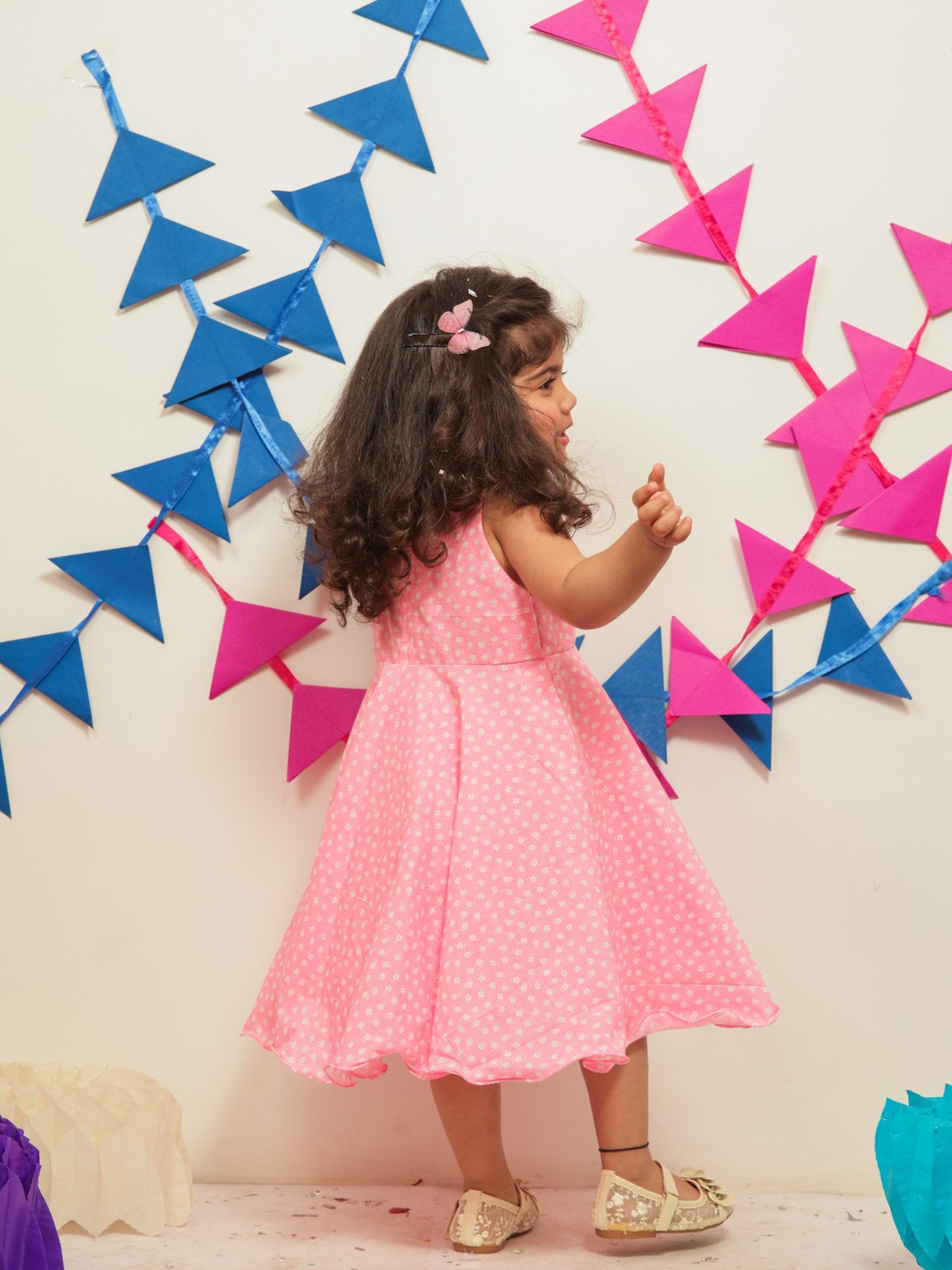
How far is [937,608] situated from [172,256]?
94 centimetres

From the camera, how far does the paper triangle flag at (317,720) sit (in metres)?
1.27

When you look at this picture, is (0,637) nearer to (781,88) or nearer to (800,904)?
(800,904)

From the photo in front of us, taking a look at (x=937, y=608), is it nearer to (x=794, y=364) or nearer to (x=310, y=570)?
(x=794, y=364)

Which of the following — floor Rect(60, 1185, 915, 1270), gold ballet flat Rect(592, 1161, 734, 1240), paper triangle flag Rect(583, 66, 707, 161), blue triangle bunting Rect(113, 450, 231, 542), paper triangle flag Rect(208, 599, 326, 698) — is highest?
paper triangle flag Rect(583, 66, 707, 161)

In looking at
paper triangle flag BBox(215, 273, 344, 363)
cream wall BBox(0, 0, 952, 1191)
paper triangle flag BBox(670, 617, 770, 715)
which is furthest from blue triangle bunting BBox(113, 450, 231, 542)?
paper triangle flag BBox(670, 617, 770, 715)

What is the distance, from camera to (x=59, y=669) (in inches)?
51.7

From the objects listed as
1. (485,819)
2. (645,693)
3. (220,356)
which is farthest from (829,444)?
(220,356)

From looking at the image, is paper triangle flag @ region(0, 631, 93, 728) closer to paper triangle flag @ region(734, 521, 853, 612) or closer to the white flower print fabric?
the white flower print fabric

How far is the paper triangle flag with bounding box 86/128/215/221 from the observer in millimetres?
1288

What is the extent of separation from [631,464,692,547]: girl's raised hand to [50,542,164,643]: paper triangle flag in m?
0.65

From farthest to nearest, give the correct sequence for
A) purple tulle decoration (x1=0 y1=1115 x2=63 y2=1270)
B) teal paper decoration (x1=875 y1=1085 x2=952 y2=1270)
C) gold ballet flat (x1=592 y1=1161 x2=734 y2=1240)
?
gold ballet flat (x1=592 y1=1161 x2=734 y2=1240) < teal paper decoration (x1=875 y1=1085 x2=952 y2=1270) < purple tulle decoration (x1=0 y1=1115 x2=63 y2=1270)

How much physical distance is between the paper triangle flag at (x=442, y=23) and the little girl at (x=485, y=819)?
1.02 ft

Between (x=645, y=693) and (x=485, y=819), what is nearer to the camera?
(x=485, y=819)

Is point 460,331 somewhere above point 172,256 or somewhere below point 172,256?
below
